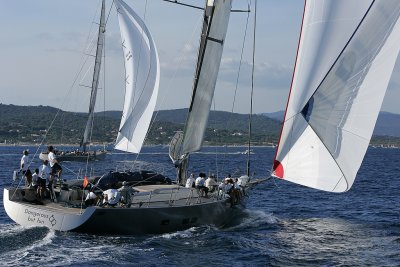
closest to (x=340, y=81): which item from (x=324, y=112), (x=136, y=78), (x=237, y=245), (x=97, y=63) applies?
(x=324, y=112)

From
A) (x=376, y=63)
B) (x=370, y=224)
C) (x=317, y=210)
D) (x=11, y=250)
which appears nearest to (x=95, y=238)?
(x=11, y=250)

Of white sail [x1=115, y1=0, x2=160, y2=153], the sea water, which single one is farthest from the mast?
the sea water

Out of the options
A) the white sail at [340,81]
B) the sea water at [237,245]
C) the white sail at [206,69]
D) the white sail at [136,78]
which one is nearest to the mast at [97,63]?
the white sail at [136,78]

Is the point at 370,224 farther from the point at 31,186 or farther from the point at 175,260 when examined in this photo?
the point at 31,186

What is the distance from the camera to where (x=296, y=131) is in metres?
18.9

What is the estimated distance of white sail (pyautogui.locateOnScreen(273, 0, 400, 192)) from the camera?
58.7 feet

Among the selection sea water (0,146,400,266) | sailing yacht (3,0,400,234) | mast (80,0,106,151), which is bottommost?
sea water (0,146,400,266)

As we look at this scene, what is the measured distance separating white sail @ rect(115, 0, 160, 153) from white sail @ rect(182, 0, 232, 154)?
44.4ft

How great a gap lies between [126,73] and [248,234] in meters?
26.5

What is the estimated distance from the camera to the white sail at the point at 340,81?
17906 mm

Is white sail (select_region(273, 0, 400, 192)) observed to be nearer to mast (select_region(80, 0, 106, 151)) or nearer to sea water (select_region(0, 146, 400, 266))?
sea water (select_region(0, 146, 400, 266))

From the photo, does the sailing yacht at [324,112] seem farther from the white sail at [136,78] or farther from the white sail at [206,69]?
the white sail at [136,78]

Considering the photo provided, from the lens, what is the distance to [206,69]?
25562 mm

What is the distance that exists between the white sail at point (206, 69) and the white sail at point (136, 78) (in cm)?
1353
